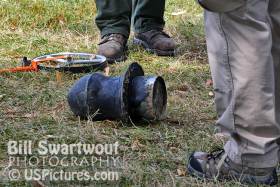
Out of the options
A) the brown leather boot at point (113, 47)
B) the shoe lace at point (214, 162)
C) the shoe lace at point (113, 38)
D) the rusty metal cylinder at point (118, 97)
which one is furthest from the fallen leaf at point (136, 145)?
the shoe lace at point (113, 38)

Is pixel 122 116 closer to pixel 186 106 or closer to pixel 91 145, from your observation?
pixel 91 145

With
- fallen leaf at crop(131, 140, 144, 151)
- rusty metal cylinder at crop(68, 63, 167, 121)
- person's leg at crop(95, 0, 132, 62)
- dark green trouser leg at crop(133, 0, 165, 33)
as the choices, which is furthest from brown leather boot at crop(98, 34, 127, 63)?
fallen leaf at crop(131, 140, 144, 151)

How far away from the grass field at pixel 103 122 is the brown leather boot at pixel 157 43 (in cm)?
7

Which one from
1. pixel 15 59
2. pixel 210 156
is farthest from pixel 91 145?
pixel 15 59

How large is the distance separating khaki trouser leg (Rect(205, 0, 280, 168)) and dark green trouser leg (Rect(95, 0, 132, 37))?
208 centimetres

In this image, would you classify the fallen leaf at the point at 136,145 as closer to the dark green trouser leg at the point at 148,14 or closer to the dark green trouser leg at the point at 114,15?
the dark green trouser leg at the point at 114,15

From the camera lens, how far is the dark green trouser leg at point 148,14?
423cm

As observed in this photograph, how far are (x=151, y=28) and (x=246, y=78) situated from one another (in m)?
2.33

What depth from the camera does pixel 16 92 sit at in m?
3.24

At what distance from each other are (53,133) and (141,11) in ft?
6.04

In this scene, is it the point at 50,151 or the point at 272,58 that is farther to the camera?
the point at 50,151

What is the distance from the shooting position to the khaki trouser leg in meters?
1.95

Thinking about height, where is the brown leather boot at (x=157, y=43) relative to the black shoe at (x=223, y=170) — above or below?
above

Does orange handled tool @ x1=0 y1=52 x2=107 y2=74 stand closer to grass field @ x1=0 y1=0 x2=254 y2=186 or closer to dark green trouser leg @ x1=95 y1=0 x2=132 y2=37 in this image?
grass field @ x1=0 y1=0 x2=254 y2=186
